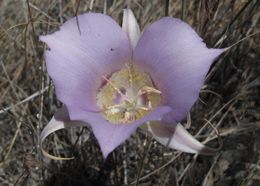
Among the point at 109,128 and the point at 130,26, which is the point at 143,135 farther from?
the point at 109,128

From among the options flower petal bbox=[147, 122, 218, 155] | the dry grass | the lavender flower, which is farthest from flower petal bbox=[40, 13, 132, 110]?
the dry grass

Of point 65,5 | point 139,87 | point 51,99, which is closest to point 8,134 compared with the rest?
point 51,99

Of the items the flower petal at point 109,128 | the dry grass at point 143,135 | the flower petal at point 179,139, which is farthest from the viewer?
the dry grass at point 143,135

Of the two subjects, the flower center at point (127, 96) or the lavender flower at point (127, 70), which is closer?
the lavender flower at point (127, 70)

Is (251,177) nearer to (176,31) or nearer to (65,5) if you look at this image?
(176,31)

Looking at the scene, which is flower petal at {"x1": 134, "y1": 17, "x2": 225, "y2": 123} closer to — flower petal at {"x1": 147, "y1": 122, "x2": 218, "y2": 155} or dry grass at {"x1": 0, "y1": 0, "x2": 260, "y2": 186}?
flower petal at {"x1": 147, "y1": 122, "x2": 218, "y2": 155}

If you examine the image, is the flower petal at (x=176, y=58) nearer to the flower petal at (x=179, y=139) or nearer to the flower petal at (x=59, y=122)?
the flower petal at (x=179, y=139)

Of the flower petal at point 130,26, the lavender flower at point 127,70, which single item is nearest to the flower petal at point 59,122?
the lavender flower at point 127,70
